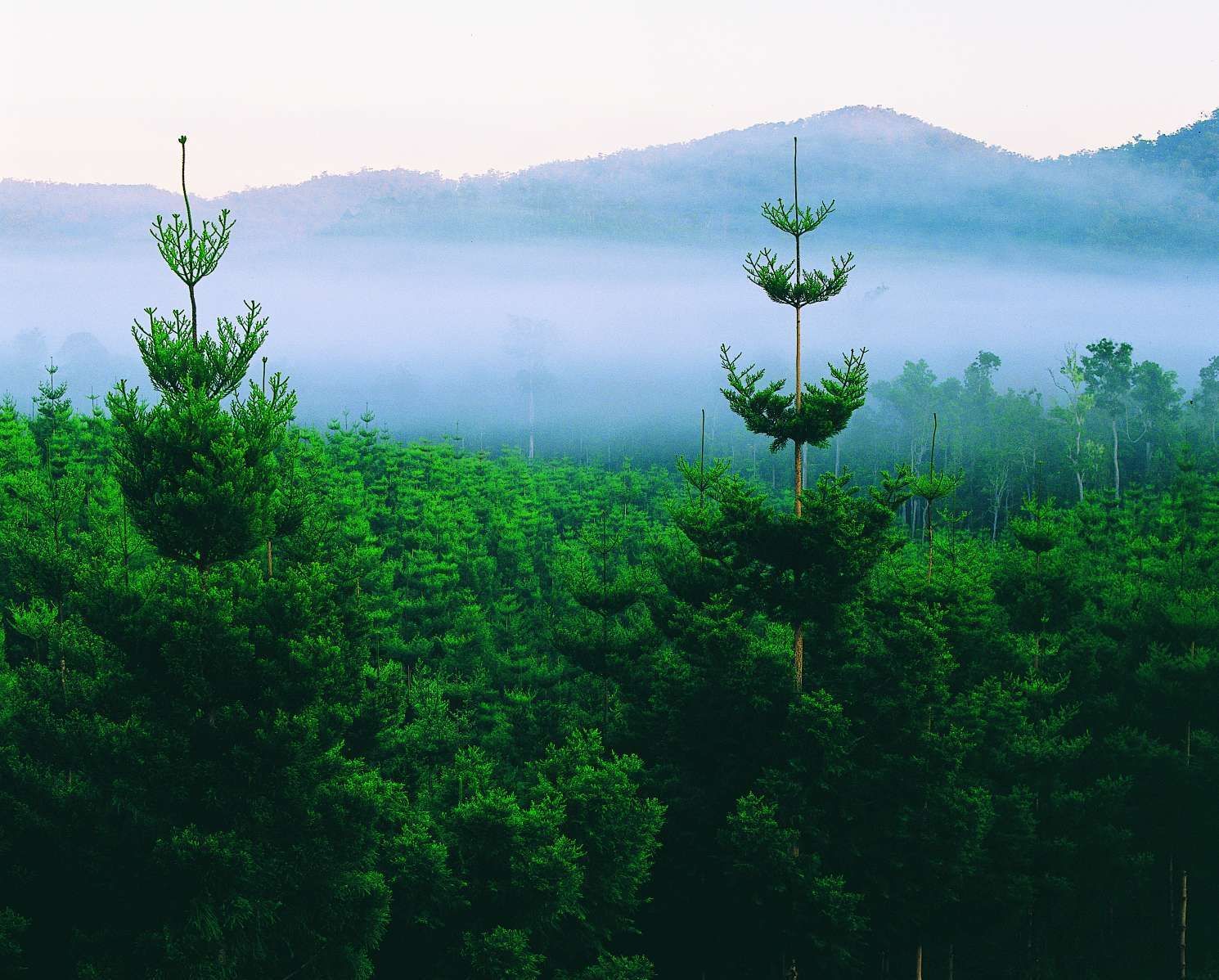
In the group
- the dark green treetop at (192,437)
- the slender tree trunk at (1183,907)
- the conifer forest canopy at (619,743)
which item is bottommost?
the slender tree trunk at (1183,907)

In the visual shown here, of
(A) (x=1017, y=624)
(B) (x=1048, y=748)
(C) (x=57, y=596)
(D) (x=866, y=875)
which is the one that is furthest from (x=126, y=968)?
(A) (x=1017, y=624)

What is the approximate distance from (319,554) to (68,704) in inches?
A: 334

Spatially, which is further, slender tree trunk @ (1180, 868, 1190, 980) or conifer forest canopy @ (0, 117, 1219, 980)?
slender tree trunk @ (1180, 868, 1190, 980)

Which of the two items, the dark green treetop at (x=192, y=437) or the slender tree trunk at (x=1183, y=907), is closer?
the dark green treetop at (x=192, y=437)

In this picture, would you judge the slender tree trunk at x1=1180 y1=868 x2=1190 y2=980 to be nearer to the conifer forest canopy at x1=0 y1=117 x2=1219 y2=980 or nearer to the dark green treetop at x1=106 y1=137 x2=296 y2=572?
the conifer forest canopy at x1=0 y1=117 x2=1219 y2=980

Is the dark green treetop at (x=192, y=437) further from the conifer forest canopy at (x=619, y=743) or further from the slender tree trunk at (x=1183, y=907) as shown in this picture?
the slender tree trunk at (x=1183, y=907)

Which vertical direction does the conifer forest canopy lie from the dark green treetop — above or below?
below

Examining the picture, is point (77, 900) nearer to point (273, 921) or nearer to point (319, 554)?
point (273, 921)

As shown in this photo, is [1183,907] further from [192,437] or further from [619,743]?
[192,437]

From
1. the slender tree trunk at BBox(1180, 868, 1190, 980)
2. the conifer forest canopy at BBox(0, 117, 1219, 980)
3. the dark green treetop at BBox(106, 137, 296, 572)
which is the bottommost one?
the slender tree trunk at BBox(1180, 868, 1190, 980)

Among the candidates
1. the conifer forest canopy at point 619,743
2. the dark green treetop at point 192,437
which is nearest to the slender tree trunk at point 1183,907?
the conifer forest canopy at point 619,743

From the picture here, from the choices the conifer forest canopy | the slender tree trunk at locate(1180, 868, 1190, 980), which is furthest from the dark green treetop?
the slender tree trunk at locate(1180, 868, 1190, 980)

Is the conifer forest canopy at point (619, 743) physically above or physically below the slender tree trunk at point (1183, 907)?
above

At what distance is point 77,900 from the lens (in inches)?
896
